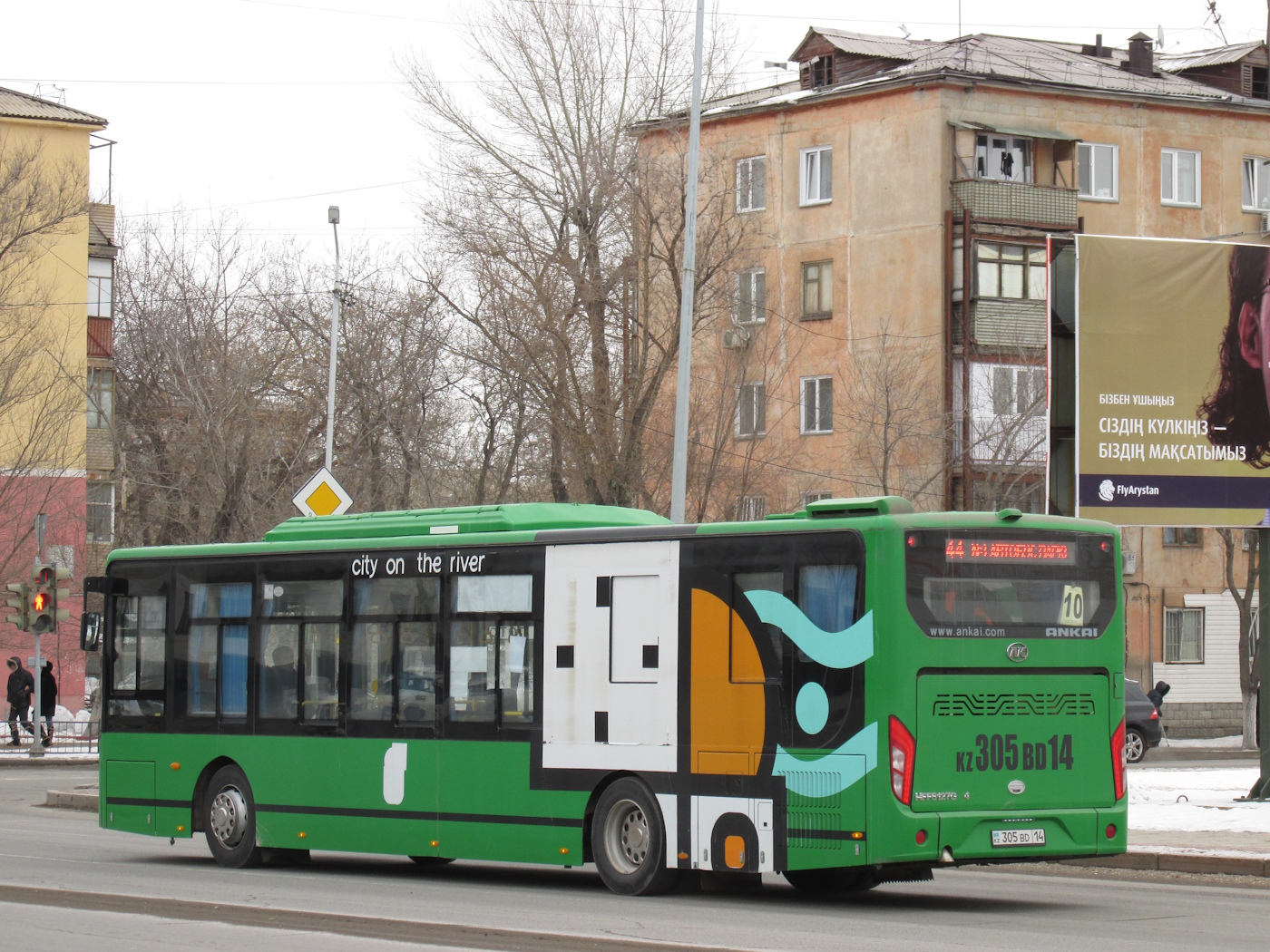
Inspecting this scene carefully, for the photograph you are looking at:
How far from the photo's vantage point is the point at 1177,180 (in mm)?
51344

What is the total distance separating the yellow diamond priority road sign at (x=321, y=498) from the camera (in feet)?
76.4

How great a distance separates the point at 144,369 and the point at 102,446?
16.1 ft

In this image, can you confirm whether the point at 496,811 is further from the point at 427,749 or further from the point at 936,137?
the point at 936,137

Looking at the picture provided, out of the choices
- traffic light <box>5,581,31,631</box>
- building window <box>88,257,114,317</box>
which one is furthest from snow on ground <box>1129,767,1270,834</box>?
building window <box>88,257,114,317</box>

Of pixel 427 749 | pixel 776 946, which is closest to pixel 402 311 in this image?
pixel 427 749

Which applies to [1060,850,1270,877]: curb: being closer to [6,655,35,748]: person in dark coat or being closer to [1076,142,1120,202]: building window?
[6,655,35,748]: person in dark coat

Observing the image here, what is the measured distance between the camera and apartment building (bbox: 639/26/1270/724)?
46.0m

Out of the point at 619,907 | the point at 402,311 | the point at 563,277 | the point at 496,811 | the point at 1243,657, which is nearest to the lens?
the point at 619,907

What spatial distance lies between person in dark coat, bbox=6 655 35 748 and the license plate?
28.4m

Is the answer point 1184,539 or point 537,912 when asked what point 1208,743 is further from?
point 537,912

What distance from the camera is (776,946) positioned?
10.4 meters

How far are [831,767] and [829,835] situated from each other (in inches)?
17.5

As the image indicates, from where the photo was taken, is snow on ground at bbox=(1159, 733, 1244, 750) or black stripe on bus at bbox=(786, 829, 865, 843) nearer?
black stripe on bus at bbox=(786, 829, 865, 843)

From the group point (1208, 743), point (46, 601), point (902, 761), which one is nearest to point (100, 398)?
point (46, 601)
